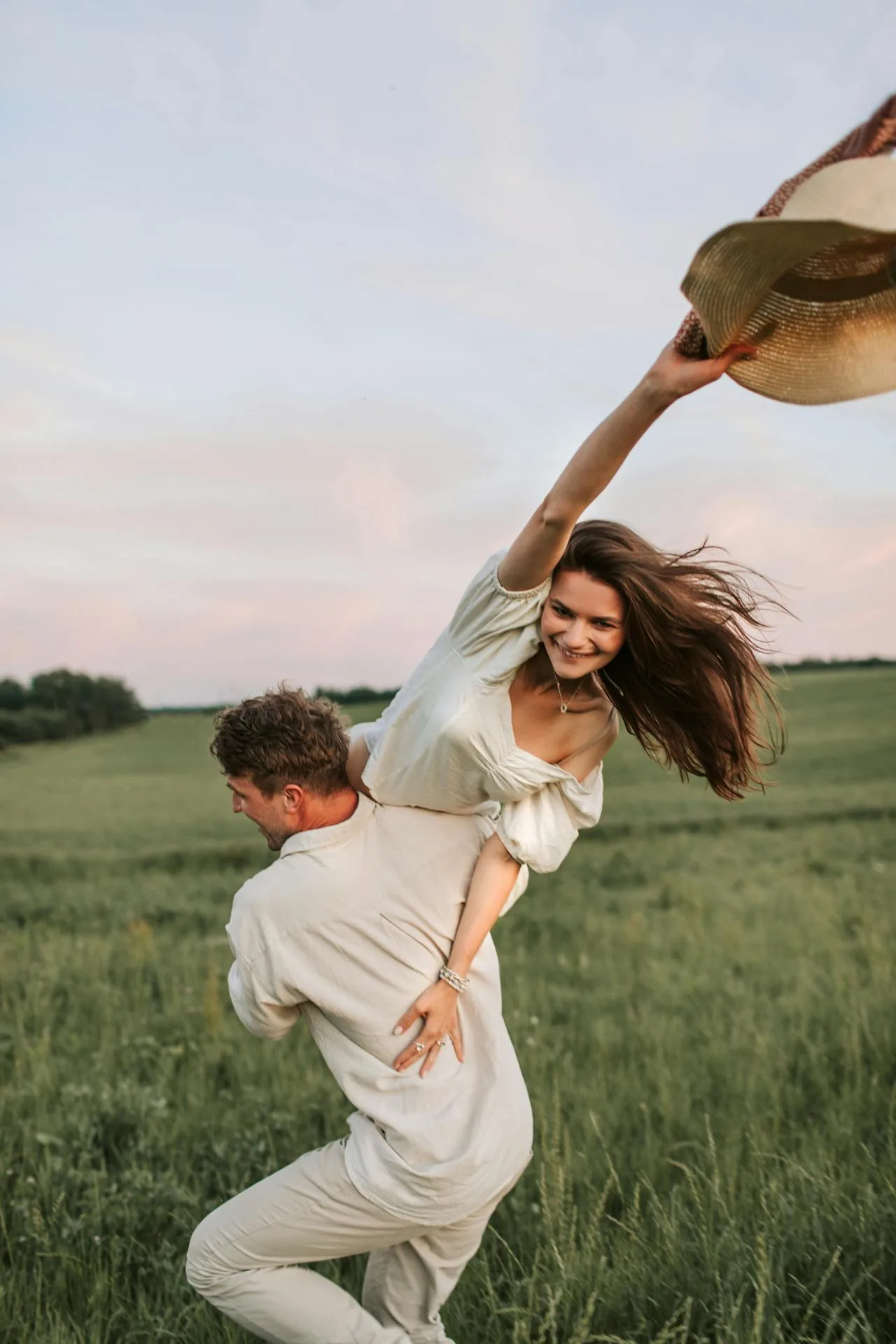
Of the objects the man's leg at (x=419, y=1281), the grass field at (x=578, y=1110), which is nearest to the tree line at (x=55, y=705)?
the grass field at (x=578, y=1110)

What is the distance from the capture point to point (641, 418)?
2490 mm

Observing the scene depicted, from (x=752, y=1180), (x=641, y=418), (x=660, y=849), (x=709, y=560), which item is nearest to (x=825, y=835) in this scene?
(x=660, y=849)

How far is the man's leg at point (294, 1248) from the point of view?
112 inches

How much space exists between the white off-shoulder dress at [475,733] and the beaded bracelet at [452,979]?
33cm

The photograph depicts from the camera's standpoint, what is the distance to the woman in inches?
117

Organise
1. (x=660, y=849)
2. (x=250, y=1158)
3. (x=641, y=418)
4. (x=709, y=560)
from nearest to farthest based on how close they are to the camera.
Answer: (x=641, y=418), (x=709, y=560), (x=250, y=1158), (x=660, y=849)

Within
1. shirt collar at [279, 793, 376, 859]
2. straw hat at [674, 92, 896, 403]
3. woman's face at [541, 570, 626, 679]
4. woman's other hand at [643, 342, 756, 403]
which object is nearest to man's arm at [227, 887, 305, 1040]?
shirt collar at [279, 793, 376, 859]

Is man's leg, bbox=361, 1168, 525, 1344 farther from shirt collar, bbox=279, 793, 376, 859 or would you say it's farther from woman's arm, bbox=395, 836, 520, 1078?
shirt collar, bbox=279, 793, 376, 859

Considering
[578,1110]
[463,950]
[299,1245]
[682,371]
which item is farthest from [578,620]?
[578,1110]

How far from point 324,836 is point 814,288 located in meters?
1.67

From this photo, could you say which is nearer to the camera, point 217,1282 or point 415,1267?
point 217,1282

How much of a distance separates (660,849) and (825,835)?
291 cm

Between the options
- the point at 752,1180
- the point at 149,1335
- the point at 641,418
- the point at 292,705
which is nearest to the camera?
the point at 641,418

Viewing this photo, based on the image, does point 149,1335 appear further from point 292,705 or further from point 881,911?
point 881,911
